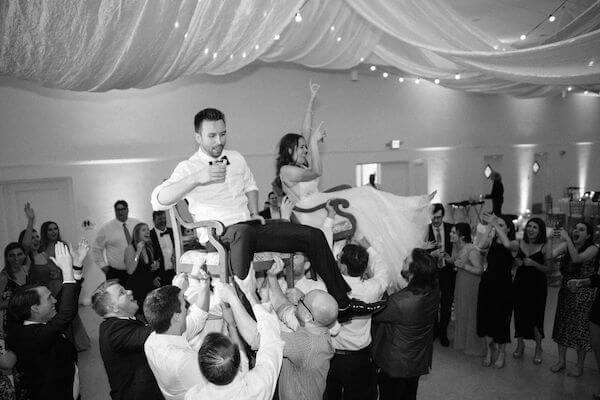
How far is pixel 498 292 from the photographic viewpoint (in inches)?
196

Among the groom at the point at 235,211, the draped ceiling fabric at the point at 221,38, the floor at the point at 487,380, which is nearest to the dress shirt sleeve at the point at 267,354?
the groom at the point at 235,211

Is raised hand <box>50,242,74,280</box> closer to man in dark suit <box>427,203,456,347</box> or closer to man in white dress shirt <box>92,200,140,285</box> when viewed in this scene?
man in white dress shirt <box>92,200,140,285</box>

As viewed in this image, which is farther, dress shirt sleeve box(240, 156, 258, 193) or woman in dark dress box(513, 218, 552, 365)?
woman in dark dress box(513, 218, 552, 365)

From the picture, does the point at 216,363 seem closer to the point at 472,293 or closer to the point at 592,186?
the point at 472,293

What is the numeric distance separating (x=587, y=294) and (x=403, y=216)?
2211mm

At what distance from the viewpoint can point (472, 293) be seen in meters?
5.23

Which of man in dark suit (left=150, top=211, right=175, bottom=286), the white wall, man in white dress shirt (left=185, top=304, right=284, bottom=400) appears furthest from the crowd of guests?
the white wall

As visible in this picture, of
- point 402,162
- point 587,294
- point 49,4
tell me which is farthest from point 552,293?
point 49,4

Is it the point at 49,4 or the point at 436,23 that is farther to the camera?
the point at 436,23

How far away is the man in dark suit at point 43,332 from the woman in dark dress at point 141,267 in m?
2.36

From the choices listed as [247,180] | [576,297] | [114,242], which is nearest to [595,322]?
[576,297]

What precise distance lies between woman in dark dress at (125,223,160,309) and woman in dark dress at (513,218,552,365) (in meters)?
4.16

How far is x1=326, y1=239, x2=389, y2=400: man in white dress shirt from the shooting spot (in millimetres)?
3219

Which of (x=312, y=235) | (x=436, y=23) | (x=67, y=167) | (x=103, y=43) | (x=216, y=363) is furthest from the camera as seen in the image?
(x=67, y=167)
